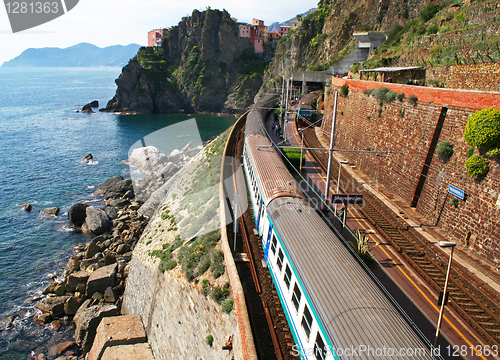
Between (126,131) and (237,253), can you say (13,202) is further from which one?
(126,131)

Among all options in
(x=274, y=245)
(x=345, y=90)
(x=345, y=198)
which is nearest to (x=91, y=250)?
(x=274, y=245)

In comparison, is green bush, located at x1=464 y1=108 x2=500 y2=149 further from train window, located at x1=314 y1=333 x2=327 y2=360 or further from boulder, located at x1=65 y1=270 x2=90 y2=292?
boulder, located at x1=65 y1=270 x2=90 y2=292

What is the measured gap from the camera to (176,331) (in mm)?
13594

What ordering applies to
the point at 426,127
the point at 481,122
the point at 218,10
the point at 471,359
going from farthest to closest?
1. the point at 218,10
2. the point at 426,127
3. the point at 481,122
4. the point at 471,359

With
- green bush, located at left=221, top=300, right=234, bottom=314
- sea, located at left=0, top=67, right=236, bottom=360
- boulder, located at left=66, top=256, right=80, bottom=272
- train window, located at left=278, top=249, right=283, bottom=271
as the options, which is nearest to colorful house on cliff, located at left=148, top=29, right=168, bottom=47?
sea, located at left=0, top=67, right=236, bottom=360

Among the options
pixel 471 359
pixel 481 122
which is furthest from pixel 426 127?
pixel 471 359

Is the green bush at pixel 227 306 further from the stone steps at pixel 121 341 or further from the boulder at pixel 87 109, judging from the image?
the boulder at pixel 87 109

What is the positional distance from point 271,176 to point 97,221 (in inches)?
847

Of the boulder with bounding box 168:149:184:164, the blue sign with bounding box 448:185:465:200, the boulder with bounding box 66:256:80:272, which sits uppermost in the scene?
the blue sign with bounding box 448:185:465:200

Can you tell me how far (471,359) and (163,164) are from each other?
1595 inches

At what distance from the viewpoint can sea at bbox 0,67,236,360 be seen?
20172mm

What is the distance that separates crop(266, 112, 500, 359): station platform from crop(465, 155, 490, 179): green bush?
320cm

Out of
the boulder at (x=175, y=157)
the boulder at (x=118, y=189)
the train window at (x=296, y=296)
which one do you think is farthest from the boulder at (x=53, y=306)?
the boulder at (x=175, y=157)

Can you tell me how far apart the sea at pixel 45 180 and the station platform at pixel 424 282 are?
1782 cm
